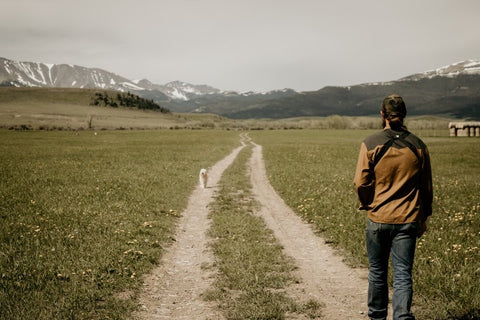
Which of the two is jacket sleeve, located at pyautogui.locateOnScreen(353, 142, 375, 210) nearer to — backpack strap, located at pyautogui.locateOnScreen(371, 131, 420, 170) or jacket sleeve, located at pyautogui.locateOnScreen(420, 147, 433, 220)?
backpack strap, located at pyautogui.locateOnScreen(371, 131, 420, 170)

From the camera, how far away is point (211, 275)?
27.4ft

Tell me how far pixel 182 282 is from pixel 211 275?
2.51ft

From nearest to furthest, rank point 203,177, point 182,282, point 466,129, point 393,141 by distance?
point 393,141
point 182,282
point 203,177
point 466,129

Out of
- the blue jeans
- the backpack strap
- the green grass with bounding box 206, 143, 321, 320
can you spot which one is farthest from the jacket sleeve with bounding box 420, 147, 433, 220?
the green grass with bounding box 206, 143, 321, 320

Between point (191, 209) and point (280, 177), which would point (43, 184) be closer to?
point (191, 209)

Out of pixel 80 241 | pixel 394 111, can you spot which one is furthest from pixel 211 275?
pixel 394 111

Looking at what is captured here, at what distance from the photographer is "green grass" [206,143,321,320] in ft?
21.6

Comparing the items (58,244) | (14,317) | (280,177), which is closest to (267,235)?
(58,244)

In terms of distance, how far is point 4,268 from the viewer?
26.5ft

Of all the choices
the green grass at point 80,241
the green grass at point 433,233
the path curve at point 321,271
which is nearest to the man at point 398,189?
the path curve at point 321,271

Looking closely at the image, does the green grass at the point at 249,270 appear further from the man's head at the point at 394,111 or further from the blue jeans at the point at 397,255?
the man's head at the point at 394,111

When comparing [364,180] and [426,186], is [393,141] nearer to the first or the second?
[364,180]

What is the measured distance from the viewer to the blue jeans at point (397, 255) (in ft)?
16.2

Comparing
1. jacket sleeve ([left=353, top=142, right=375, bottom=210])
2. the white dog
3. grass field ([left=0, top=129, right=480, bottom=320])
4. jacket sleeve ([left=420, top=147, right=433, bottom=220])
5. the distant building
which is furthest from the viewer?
the distant building
